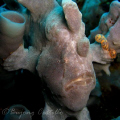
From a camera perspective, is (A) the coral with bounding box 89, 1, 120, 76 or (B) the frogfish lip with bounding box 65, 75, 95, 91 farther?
(A) the coral with bounding box 89, 1, 120, 76

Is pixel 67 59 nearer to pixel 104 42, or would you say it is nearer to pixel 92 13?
pixel 104 42

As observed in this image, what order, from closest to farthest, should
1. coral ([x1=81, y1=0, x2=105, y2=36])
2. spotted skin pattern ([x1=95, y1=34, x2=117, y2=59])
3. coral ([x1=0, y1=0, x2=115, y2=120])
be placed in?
coral ([x1=0, y1=0, x2=115, y2=120]), spotted skin pattern ([x1=95, y1=34, x2=117, y2=59]), coral ([x1=81, y1=0, x2=105, y2=36])

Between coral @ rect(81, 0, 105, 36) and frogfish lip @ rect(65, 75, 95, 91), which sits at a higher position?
coral @ rect(81, 0, 105, 36)

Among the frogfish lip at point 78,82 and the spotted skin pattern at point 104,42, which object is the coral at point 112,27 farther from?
the frogfish lip at point 78,82

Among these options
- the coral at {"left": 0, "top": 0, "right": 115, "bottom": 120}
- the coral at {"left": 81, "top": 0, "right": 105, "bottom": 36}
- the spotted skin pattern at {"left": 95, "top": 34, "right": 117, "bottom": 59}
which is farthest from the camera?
the coral at {"left": 81, "top": 0, "right": 105, "bottom": 36}

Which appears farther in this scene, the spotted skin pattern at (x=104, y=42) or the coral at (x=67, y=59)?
the spotted skin pattern at (x=104, y=42)

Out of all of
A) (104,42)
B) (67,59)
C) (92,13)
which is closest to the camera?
(67,59)

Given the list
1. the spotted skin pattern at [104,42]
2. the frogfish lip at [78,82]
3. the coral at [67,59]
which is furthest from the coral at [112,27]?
the frogfish lip at [78,82]

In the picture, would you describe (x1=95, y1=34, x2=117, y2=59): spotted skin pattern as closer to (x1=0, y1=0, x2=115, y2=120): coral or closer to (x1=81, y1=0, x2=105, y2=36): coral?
(x1=0, y1=0, x2=115, y2=120): coral

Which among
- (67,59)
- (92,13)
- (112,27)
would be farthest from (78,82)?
(92,13)

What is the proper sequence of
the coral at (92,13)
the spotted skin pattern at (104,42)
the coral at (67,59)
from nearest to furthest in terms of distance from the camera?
the coral at (67,59) → the spotted skin pattern at (104,42) → the coral at (92,13)

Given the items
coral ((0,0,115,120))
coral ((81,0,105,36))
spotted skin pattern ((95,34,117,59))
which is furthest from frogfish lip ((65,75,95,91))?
coral ((81,0,105,36))
